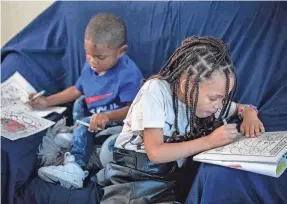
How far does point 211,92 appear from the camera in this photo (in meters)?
1.27

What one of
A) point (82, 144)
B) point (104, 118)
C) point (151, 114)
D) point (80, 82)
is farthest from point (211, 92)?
point (80, 82)

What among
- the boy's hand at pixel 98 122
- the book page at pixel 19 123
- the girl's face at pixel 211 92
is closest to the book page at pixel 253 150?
the girl's face at pixel 211 92

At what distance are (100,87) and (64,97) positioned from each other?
0.78ft

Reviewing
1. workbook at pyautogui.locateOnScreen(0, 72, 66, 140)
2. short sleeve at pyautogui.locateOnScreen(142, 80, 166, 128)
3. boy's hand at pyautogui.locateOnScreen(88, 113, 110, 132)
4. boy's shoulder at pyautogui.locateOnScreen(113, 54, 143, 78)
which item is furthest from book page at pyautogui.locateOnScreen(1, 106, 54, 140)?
short sleeve at pyautogui.locateOnScreen(142, 80, 166, 128)

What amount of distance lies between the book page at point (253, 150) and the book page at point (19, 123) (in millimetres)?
698

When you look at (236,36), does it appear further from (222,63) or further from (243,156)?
(243,156)

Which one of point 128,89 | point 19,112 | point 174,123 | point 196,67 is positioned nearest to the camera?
point 196,67

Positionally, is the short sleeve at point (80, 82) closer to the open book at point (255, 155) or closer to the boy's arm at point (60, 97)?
the boy's arm at point (60, 97)

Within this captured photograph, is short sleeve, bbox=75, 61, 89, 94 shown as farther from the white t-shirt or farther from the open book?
the open book

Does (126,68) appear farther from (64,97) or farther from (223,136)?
(223,136)

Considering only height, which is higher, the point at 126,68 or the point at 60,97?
the point at 126,68

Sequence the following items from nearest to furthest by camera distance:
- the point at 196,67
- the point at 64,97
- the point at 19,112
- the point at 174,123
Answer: the point at 196,67 < the point at 174,123 < the point at 19,112 < the point at 64,97

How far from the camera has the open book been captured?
1.15 meters

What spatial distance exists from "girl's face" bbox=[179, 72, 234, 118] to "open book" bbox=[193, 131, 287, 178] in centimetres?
12
